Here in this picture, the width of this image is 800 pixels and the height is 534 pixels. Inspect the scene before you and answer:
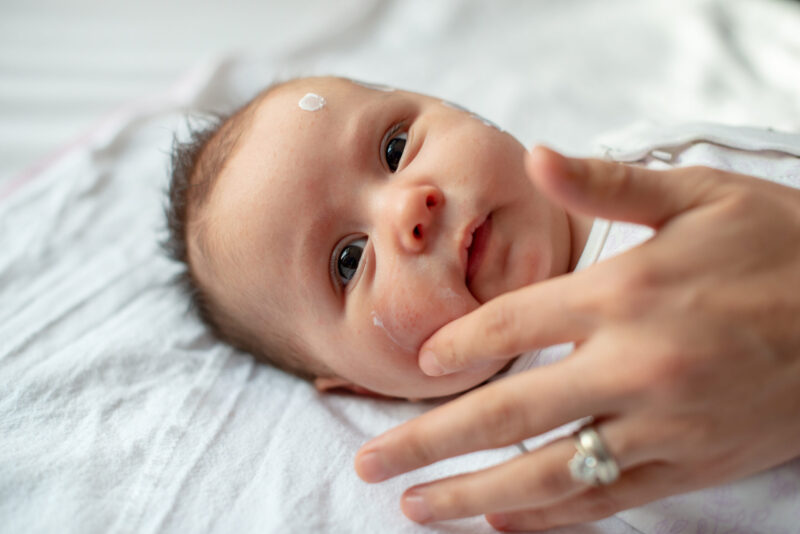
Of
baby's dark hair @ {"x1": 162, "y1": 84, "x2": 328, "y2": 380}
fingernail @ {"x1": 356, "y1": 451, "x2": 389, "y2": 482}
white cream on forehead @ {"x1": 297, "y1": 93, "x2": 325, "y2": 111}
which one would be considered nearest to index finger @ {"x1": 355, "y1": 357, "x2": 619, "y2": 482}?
fingernail @ {"x1": 356, "y1": 451, "x2": 389, "y2": 482}

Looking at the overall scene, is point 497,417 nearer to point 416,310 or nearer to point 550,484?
point 550,484

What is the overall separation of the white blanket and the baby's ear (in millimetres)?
21

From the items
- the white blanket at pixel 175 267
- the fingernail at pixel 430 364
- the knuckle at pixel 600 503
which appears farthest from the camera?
the white blanket at pixel 175 267

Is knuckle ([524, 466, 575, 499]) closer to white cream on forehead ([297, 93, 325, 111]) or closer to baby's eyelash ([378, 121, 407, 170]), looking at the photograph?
baby's eyelash ([378, 121, 407, 170])

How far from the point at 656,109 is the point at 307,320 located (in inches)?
47.7

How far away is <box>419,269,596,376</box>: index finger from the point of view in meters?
0.79

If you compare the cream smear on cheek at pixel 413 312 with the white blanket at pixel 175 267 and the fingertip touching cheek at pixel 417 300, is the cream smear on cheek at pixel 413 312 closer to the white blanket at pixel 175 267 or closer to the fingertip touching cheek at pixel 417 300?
the fingertip touching cheek at pixel 417 300

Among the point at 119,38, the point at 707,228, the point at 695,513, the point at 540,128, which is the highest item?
the point at 707,228

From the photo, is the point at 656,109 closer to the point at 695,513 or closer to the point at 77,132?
the point at 695,513

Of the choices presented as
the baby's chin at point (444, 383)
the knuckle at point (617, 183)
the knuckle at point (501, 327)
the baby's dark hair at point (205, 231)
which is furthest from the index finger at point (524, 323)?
the baby's dark hair at point (205, 231)

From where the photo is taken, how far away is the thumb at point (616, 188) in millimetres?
739

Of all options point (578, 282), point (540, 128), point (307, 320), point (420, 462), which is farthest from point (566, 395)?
point (540, 128)

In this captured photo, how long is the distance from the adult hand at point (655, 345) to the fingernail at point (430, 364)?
0.29 feet

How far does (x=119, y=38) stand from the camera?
2303mm
